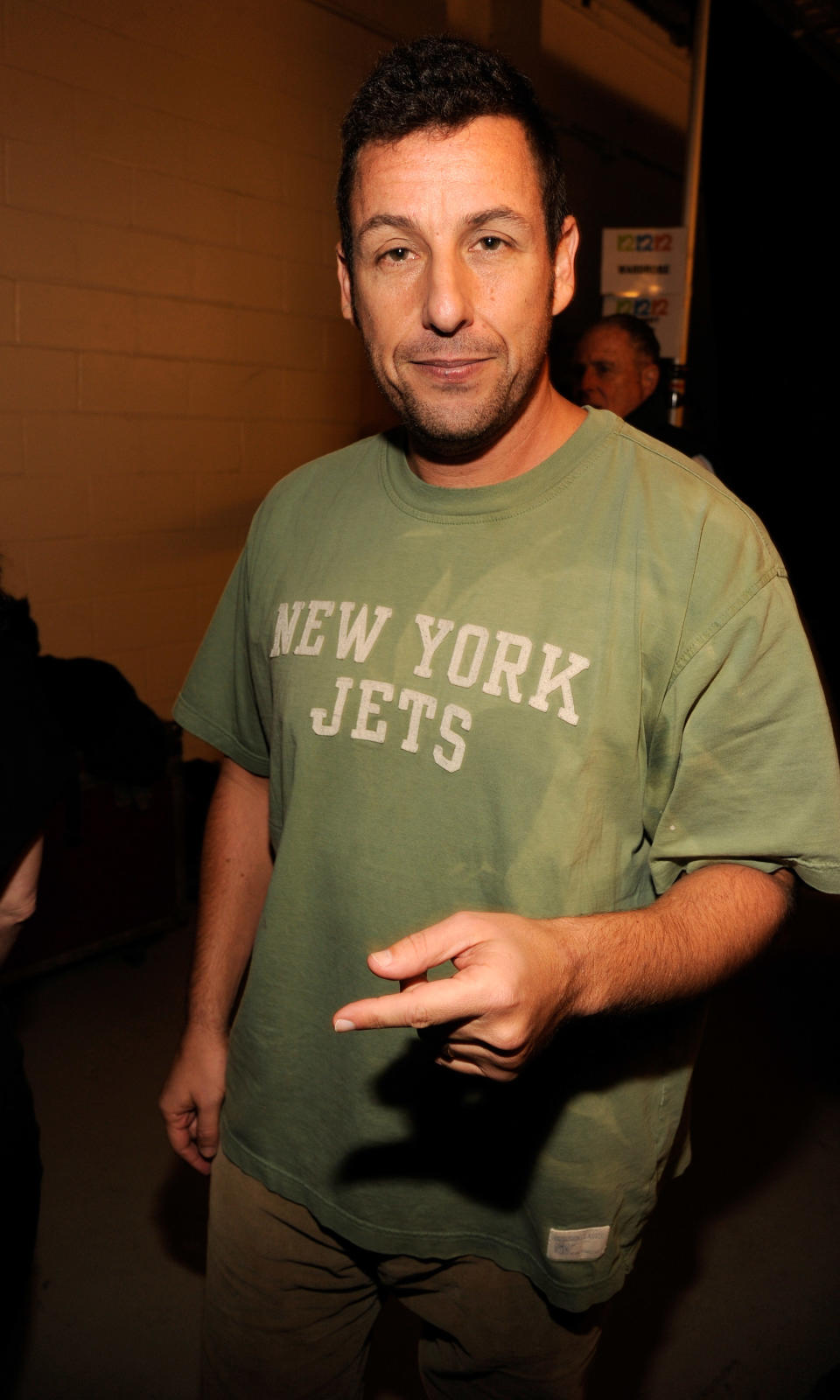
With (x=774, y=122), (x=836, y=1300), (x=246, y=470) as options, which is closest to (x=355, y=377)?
(x=246, y=470)

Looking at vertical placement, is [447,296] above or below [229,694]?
above

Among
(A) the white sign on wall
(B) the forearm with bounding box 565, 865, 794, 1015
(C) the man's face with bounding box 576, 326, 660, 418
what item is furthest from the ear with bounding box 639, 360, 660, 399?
(B) the forearm with bounding box 565, 865, 794, 1015

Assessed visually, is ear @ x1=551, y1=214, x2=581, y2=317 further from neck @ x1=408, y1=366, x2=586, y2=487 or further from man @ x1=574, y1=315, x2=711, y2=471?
man @ x1=574, y1=315, x2=711, y2=471

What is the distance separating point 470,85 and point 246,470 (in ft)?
10.0

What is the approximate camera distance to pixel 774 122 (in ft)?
16.8

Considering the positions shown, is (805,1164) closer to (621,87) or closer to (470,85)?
(470,85)

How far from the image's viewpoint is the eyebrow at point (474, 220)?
1.01m

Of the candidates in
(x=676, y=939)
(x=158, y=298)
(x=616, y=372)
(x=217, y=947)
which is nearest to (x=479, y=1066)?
(x=676, y=939)

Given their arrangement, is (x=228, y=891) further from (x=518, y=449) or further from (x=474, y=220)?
(x=474, y=220)

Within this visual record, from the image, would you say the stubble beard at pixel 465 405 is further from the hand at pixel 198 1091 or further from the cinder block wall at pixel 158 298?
the cinder block wall at pixel 158 298

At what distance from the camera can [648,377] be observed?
3607 millimetres

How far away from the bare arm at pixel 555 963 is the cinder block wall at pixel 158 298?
2.85 meters

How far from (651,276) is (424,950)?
4.46 m

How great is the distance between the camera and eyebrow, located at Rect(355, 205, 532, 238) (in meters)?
1.01
